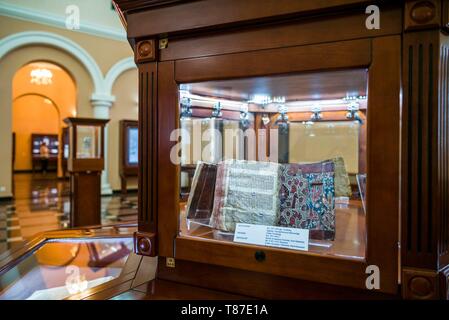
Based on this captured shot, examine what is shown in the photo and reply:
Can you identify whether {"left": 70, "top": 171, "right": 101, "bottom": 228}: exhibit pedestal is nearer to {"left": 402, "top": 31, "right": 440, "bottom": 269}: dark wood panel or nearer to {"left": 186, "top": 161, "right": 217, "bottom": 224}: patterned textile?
{"left": 186, "top": 161, "right": 217, "bottom": 224}: patterned textile

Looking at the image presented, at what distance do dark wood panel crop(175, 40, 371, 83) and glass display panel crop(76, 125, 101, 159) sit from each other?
176 inches

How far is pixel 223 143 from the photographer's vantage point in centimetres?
88

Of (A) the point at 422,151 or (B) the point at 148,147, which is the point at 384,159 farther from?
(B) the point at 148,147

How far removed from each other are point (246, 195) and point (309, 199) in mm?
133

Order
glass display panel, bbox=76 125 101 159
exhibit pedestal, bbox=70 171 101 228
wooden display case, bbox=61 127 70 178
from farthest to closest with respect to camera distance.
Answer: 1. wooden display case, bbox=61 127 70 178
2. glass display panel, bbox=76 125 101 159
3. exhibit pedestal, bbox=70 171 101 228

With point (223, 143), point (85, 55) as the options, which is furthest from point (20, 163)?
point (223, 143)

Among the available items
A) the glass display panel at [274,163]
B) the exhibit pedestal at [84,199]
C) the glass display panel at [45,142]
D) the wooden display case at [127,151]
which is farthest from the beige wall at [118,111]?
the glass display panel at [45,142]

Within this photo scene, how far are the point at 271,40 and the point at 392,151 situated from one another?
0.95ft

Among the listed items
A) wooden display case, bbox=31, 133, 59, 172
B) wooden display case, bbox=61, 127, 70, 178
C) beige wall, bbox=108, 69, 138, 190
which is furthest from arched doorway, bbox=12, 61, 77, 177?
beige wall, bbox=108, 69, 138, 190

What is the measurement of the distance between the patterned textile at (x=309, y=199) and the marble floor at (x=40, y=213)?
9.50 feet

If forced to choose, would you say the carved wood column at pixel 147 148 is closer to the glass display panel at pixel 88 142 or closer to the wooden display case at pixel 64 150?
the glass display panel at pixel 88 142

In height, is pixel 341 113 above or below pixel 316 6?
below

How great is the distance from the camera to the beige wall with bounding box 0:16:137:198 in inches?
269
